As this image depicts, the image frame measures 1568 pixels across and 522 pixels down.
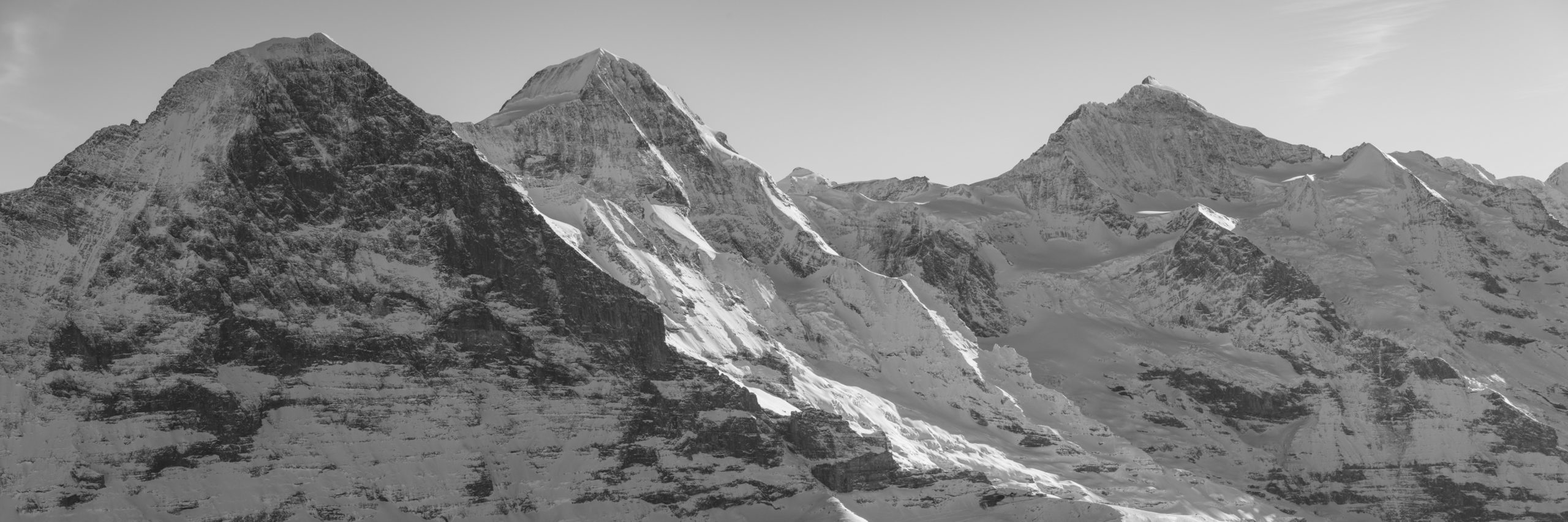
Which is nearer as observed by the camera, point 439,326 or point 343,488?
point 343,488

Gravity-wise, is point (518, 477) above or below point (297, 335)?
below

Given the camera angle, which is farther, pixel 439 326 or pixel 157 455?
pixel 439 326

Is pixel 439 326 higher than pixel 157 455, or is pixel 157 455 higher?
pixel 439 326

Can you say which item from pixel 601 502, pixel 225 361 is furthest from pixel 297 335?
pixel 601 502

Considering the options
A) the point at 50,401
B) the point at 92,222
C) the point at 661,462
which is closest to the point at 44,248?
the point at 92,222

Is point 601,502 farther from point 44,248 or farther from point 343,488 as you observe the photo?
point 44,248

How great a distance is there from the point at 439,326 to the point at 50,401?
38.3m

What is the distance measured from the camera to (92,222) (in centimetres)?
19312

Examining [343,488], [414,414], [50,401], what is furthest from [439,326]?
[50,401]

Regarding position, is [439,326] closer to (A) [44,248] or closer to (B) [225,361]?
(B) [225,361]

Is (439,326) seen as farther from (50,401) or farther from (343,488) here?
(50,401)

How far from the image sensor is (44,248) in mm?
190375

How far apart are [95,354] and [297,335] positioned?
19.2m

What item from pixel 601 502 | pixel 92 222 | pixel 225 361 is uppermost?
pixel 92 222
